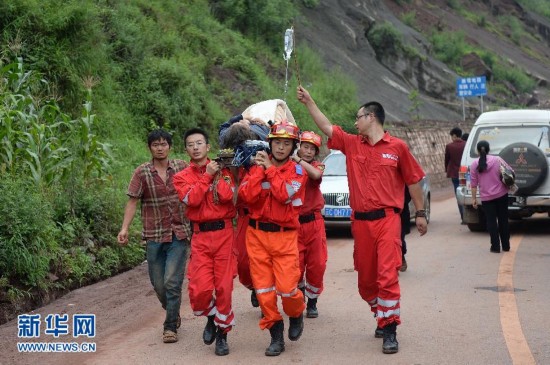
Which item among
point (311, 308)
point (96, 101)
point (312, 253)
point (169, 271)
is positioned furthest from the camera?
point (96, 101)

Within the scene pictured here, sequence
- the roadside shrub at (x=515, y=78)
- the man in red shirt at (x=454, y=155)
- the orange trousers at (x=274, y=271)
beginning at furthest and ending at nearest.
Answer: the roadside shrub at (x=515, y=78), the man in red shirt at (x=454, y=155), the orange trousers at (x=274, y=271)

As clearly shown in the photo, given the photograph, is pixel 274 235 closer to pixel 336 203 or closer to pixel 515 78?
pixel 336 203

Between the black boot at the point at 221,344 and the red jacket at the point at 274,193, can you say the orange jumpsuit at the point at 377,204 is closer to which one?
the red jacket at the point at 274,193

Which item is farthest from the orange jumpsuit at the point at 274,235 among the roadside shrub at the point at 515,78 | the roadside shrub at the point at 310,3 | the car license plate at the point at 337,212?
the roadside shrub at the point at 515,78

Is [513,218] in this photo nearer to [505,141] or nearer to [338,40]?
[505,141]

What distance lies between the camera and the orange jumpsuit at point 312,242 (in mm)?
9141

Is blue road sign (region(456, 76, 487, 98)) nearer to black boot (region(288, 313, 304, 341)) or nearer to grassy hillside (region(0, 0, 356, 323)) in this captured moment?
grassy hillside (region(0, 0, 356, 323))

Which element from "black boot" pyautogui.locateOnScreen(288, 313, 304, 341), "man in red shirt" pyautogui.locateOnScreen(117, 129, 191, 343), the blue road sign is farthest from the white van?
the blue road sign

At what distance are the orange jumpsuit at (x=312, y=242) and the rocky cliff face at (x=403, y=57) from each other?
2526 cm

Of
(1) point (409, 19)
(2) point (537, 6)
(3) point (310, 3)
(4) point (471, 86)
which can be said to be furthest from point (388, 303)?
(2) point (537, 6)

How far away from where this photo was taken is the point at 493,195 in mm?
14422

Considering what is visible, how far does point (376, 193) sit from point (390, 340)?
1.28m

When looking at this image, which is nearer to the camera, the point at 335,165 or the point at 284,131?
the point at 284,131

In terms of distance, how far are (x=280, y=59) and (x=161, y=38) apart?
10995 millimetres
